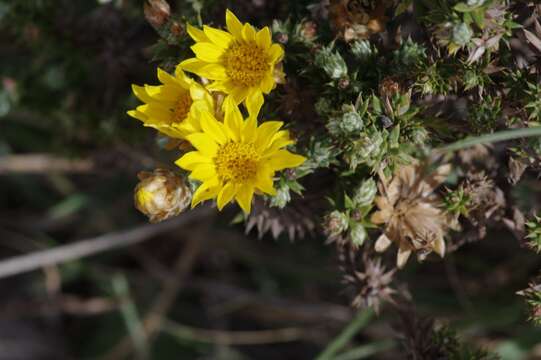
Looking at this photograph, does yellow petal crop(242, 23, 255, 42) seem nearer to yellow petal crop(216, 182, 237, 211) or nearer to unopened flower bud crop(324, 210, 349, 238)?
yellow petal crop(216, 182, 237, 211)

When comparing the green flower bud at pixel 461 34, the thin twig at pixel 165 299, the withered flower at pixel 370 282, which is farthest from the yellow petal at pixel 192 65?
the thin twig at pixel 165 299

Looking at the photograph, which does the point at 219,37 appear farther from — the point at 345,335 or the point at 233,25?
the point at 345,335

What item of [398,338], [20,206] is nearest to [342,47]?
[398,338]

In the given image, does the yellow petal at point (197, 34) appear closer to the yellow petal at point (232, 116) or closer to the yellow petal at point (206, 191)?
the yellow petal at point (232, 116)

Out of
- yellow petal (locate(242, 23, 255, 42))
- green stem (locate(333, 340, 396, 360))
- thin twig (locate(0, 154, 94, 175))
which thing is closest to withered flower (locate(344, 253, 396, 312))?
green stem (locate(333, 340, 396, 360))

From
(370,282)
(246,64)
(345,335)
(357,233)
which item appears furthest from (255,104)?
(345,335)

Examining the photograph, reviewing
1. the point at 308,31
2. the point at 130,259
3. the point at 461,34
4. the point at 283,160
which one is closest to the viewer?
the point at 461,34
